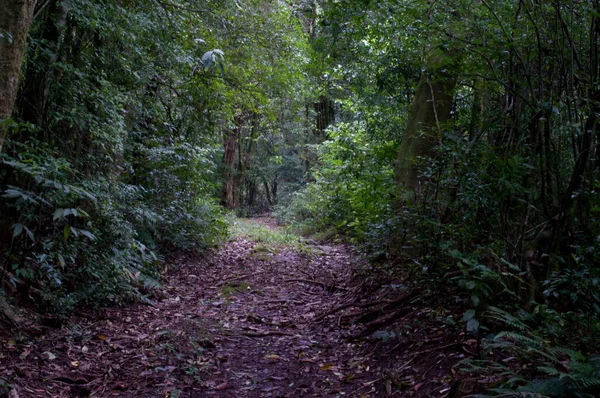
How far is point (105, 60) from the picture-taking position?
6094 millimetres

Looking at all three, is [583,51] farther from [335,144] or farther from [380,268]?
[335,144]

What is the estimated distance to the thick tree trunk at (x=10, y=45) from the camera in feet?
11.6

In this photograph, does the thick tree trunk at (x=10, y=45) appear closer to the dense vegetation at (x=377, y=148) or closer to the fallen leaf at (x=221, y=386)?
the dense vegetation at (x=377, y=148)

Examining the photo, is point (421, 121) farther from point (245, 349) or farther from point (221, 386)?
point (221, 386)

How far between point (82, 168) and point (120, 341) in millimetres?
2309

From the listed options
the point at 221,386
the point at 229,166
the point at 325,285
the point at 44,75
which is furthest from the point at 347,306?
the point at 229,166

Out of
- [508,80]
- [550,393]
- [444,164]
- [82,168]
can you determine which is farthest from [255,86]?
[550,393]

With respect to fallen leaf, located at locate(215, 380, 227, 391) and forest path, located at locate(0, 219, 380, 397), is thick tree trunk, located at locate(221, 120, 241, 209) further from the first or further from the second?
fallen leaf, located at locate(215, 380, 227, 391)

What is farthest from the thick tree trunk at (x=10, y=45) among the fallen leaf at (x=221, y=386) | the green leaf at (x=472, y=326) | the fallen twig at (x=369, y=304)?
the fallen twig at (x=369, y=304)

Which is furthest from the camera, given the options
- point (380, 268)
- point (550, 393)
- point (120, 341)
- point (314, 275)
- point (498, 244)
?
point (314, 275)

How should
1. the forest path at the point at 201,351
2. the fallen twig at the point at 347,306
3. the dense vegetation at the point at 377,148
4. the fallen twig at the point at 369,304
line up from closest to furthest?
the dense vegetation at the point at 377,148 < the forest path at the point at 201,351 < the fallen twig at the point at 369,304 < the fallen twig at the point at 347,306

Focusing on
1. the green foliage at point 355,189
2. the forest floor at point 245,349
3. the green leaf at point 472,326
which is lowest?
the forest floor at point 245,349

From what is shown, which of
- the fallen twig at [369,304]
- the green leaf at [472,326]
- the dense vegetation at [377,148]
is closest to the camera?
the green leaf at [472,326]

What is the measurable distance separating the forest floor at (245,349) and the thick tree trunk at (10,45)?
2.04m
